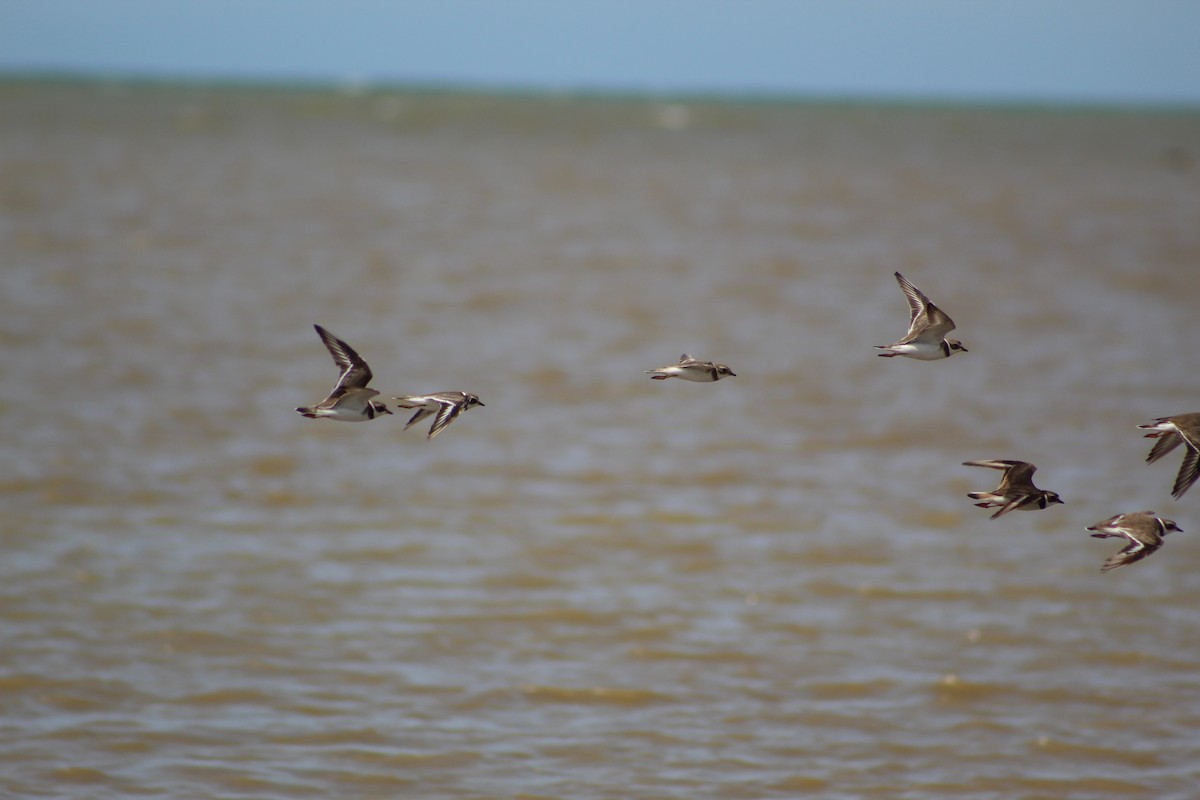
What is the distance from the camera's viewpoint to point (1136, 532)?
7.43 m

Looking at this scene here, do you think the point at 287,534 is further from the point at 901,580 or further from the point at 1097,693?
the point at 1097,693

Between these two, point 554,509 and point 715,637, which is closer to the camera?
point 715,637

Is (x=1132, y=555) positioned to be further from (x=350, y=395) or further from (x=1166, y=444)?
(x=350, y=395)

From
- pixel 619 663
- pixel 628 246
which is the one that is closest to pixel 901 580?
pixel 619 663

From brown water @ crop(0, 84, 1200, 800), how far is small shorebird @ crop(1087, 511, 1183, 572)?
2458mm

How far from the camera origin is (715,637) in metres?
11.5

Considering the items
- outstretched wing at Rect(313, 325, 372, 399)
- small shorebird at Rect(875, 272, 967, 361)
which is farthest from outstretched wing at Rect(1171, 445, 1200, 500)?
outstretched wing at Rect(313, 325, 372, 399)

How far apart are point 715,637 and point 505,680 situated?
1777mm

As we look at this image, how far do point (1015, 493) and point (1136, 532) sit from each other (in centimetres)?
61

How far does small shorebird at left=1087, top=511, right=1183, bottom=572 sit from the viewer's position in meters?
7.16

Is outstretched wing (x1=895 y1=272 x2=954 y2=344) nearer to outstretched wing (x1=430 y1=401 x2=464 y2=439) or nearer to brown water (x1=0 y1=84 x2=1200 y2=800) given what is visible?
outstretched wing (x1=430 y1=401 x2=464 y2=439)

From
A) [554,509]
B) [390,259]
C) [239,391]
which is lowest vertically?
[554,509]

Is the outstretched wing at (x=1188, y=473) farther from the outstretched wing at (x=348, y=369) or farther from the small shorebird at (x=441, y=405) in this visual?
the outstretched wing at (x=348, y=369)

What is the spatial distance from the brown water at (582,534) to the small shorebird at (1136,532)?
2.46 metres
